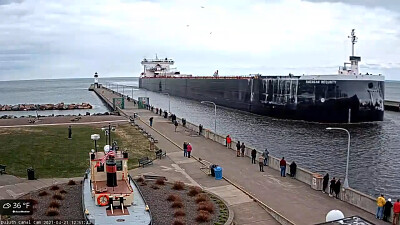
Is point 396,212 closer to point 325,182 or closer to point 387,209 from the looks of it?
point 387,209

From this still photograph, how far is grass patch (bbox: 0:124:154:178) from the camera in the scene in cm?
2547

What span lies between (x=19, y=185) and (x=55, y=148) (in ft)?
36.3

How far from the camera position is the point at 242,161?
27641mm

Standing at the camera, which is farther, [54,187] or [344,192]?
[54,187]

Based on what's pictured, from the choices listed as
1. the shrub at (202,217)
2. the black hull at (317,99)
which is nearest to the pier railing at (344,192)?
Answer: the shrub at (202,217)

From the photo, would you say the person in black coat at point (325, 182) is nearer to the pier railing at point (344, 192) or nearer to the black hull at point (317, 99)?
the pier railing at point (344, 192)

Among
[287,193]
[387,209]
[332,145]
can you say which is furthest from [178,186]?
[332,145]

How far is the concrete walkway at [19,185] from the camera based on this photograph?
64.8 ft

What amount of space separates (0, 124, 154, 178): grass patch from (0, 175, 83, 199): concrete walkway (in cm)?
104

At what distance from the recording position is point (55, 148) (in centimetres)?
3209

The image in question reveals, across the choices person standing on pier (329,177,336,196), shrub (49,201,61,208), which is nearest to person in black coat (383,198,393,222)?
person standing on pier (329,177,336,196)

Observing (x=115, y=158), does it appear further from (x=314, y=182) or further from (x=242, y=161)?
(x=242, y=161)

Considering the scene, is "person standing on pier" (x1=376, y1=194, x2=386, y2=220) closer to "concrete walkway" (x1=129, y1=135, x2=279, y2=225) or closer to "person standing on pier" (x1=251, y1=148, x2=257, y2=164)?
"concrete walkway" (x1=129, y1=135, x2=279, y2=225)

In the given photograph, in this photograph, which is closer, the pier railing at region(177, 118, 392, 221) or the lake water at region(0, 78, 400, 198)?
the pier railing at region(177, 118, 392, 221)
